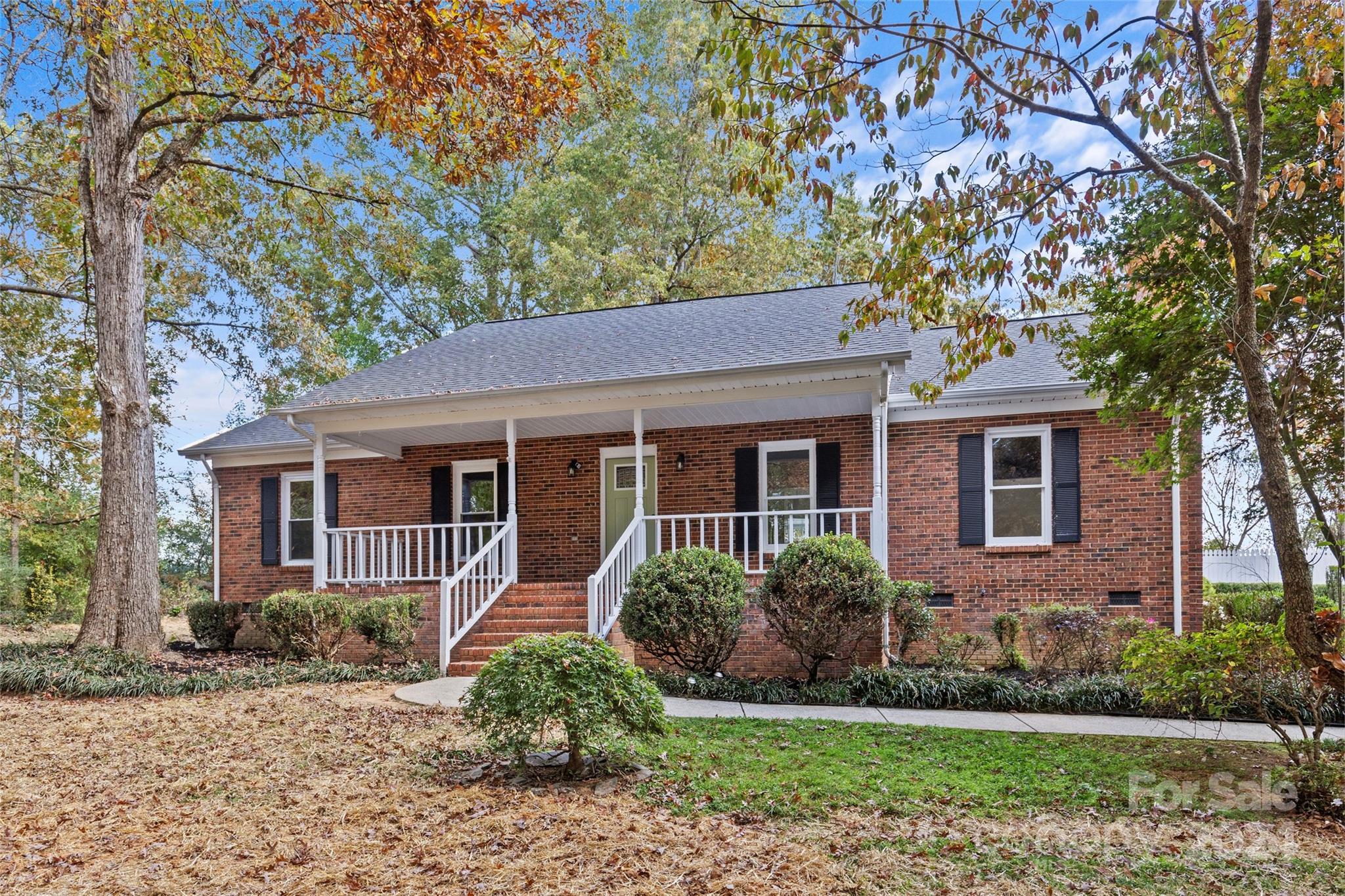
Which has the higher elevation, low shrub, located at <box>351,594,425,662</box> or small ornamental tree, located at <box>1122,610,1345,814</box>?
small ornamental tree, located at <box>1122,610,1345,814</box>

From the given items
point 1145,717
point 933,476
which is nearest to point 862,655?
point 1145,717

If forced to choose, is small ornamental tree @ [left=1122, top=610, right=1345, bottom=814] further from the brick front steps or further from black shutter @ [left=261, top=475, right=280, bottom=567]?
black shutter @ [left=261, top=475, right=280, bottom=567]

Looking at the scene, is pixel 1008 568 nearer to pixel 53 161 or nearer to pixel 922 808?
pixel 922 808

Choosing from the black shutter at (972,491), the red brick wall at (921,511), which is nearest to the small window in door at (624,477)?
the red brick wall at (921,511)

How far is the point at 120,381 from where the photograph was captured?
10383 millimetres

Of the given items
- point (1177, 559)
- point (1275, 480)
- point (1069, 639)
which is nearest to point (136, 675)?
point (1069, 639)

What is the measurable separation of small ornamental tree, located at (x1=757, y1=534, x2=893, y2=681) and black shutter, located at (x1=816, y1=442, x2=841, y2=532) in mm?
3252

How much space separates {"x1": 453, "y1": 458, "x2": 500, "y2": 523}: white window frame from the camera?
Answer: 44.9 ft

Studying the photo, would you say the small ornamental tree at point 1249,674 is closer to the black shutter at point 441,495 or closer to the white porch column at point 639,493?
the white porch column at point 639,493

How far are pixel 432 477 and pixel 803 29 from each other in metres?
10.1

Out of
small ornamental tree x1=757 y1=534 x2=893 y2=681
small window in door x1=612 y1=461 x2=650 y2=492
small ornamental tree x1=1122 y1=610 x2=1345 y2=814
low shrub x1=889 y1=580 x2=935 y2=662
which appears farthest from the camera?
small window in door x1=612 y1=461 x2=650 y2=492

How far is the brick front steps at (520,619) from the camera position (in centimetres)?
977

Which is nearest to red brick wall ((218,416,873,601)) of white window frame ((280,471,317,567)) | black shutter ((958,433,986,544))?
white window frame ((280,471,317,567))

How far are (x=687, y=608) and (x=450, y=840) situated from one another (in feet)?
14.4
